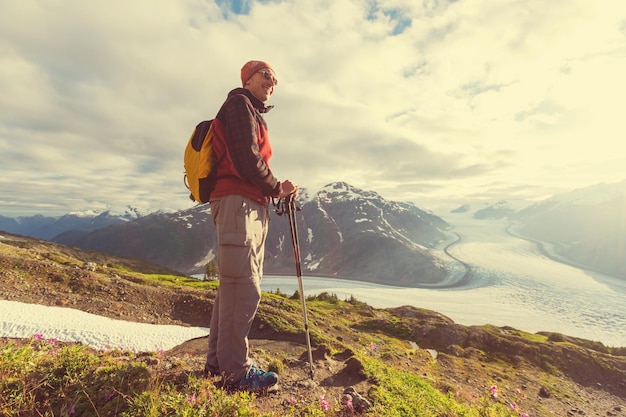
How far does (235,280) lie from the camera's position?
426 cm

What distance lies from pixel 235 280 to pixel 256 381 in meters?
1.63

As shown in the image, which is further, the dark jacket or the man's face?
the man's face

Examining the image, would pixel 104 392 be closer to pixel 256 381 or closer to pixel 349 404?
pixel 256 381

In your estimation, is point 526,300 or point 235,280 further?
point 526,300

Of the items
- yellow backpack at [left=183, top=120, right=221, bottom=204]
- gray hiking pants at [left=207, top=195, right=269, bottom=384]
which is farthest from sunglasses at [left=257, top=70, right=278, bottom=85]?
gray hiking pants at [left=207, top=195, right=269, bottom=384]

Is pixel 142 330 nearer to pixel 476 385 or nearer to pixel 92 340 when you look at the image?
pixel 92 340

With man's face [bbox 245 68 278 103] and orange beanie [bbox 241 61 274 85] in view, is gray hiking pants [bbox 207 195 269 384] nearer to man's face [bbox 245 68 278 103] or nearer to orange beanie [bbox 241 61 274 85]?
man's face [bbox 245 68 278 103]

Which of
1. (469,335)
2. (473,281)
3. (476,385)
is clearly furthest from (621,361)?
(473,281)

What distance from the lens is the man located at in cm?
419

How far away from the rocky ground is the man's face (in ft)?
15.0

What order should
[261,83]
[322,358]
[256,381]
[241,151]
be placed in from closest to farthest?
[241,151], [256,381], [261,83], [322,358]

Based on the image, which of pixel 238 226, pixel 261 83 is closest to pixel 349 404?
pixel 238 226

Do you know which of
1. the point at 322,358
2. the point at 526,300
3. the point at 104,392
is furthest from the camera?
the point at 526,300

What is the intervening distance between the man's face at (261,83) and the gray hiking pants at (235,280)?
1.78m
